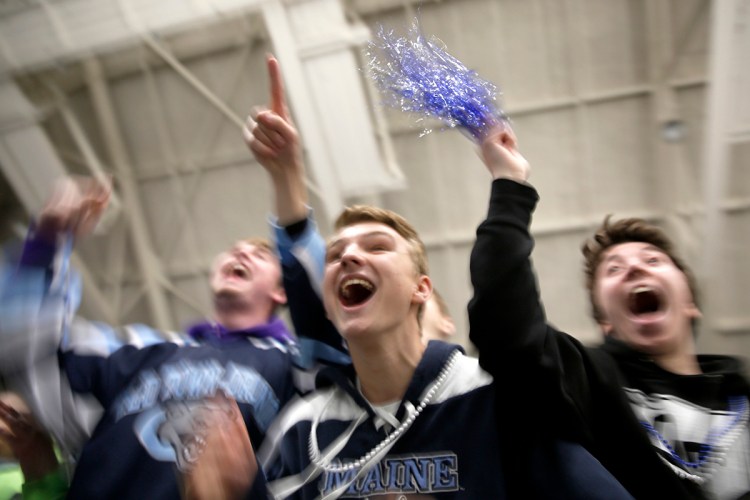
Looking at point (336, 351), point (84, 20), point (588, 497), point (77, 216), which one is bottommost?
point (588, 497)

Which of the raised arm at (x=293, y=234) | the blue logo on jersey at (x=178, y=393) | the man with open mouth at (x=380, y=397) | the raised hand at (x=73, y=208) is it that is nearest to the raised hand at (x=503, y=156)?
the man with open mouth at (x=380, y=397)

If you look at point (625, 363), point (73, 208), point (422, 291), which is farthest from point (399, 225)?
point (73, 208)

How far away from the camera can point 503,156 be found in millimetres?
1218

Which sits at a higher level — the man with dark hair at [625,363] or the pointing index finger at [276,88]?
the pointing index finger at [276,88]

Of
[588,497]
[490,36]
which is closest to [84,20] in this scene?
[490,36]

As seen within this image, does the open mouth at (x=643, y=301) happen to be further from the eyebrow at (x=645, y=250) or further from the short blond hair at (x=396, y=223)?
the short blond hair at (x=396, y=223)

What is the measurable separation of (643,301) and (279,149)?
1.00 metres

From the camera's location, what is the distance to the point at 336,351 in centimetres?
158

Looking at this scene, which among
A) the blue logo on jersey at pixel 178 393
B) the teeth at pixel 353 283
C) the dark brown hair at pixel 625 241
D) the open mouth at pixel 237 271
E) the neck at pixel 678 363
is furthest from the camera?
the open mouth at pixel 237 271

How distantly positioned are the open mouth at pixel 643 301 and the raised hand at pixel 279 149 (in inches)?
33.0

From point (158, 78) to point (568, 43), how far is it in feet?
9.24

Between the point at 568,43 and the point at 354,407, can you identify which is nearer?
the point at 354,407

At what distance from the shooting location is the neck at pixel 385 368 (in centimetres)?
133

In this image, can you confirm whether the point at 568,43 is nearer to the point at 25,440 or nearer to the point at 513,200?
the point at 513,200
